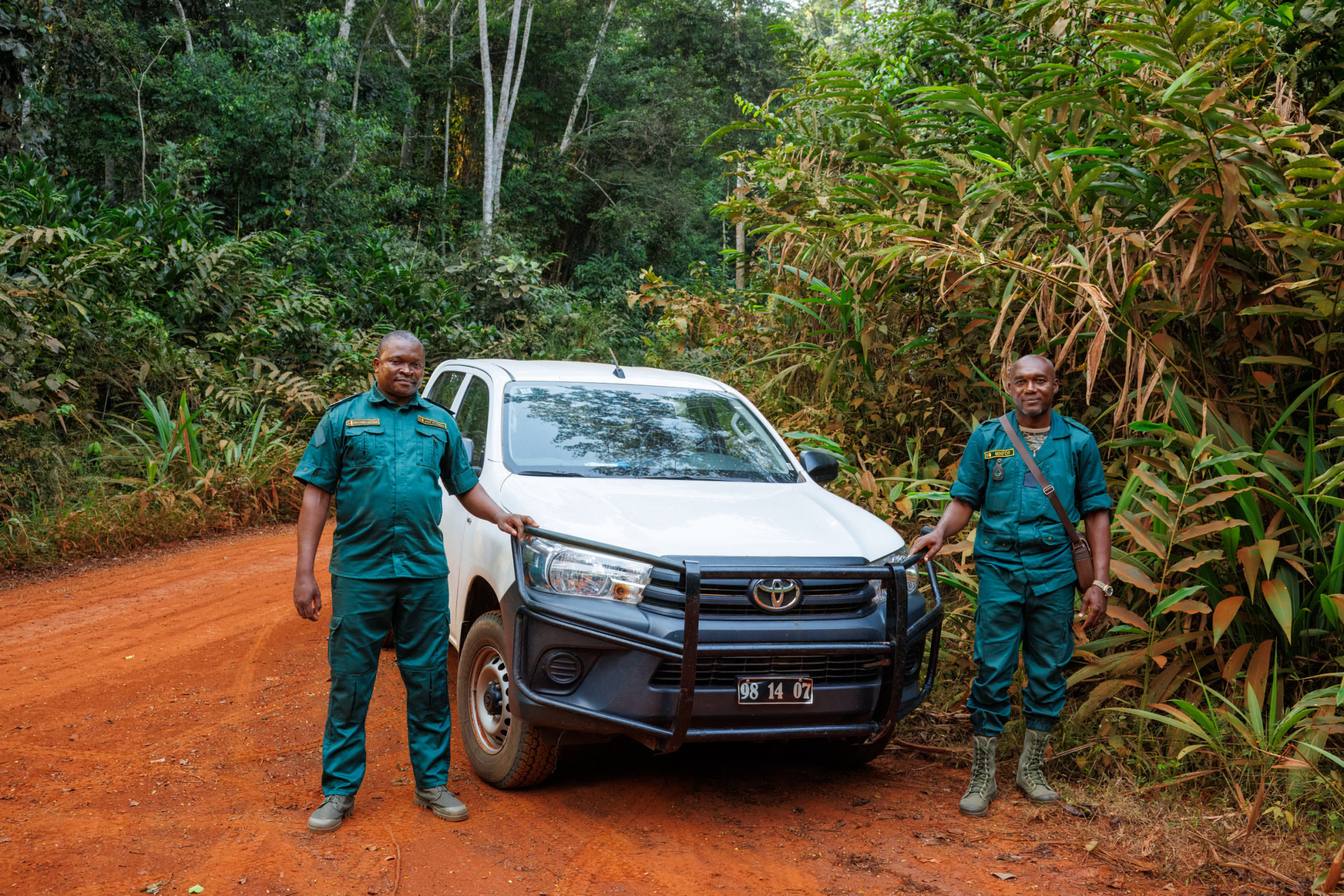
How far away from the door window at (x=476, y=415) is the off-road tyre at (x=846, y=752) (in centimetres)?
221

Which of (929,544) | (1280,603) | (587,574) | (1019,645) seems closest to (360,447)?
(587,574)

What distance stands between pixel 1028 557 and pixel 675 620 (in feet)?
5.13

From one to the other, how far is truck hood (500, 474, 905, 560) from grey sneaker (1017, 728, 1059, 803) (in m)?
1.04

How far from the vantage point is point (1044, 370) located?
4.29 meters

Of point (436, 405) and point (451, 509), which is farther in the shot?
point (451, 509)

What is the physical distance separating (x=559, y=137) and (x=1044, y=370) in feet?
103

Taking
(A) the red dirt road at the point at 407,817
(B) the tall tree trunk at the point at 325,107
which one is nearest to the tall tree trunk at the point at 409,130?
(B) the tall tree trunk at the point at 325,107

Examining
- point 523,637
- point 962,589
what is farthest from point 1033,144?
point 523,637

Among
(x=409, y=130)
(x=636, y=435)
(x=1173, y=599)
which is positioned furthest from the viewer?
(x=409, y=130)

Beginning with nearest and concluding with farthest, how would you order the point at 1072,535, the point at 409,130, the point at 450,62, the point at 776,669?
the point at 776,669, the point at 1072,535, the point at 409,130, the point at 450,62

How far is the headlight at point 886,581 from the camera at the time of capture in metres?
4.20

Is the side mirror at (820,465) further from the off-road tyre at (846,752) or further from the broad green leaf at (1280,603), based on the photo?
the broad green leaf at (1280,603)

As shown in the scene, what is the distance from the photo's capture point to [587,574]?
13.1ft

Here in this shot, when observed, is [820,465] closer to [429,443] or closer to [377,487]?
[429,443]
